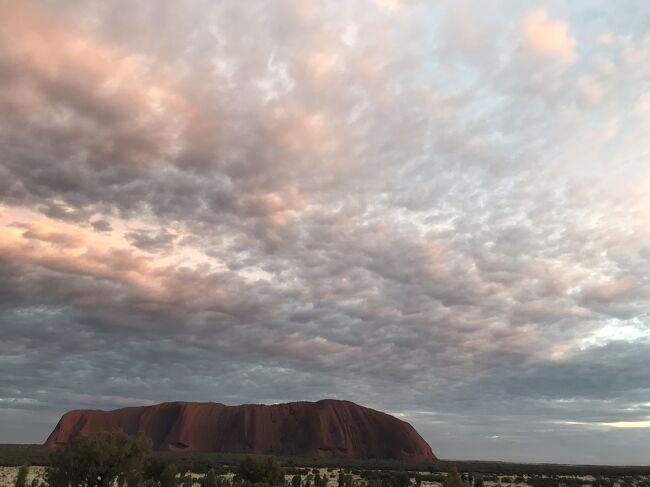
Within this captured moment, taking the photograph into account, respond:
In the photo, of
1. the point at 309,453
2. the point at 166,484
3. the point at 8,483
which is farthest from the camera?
the point at 309,453

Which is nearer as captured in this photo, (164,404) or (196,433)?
(196,433)

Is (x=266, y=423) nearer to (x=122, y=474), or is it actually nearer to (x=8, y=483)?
(x=8, y=483)

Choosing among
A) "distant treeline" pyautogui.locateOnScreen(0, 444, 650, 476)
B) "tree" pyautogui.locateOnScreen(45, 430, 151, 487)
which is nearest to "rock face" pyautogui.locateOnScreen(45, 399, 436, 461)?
"distant treeline" pyautogui.locateOnScreen(0, 444, 650, 476)

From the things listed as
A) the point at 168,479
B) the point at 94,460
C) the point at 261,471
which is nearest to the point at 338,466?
the point at 261,471

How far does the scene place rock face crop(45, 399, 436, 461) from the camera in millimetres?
177250

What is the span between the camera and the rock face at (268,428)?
582 ft

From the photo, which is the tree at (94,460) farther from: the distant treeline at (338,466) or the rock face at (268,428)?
the rock face at (268,428)

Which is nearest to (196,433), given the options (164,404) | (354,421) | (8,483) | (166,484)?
(164,404)

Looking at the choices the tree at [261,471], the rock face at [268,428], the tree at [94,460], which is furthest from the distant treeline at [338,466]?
the rock face at [268,428]

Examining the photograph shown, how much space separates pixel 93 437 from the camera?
37938 millimetres

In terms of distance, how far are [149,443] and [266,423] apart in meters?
156

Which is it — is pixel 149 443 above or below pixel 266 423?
below

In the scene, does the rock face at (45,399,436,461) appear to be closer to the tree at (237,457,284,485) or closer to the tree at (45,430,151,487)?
the tree at (237,457,284,485)

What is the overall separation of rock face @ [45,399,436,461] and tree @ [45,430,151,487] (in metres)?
145
